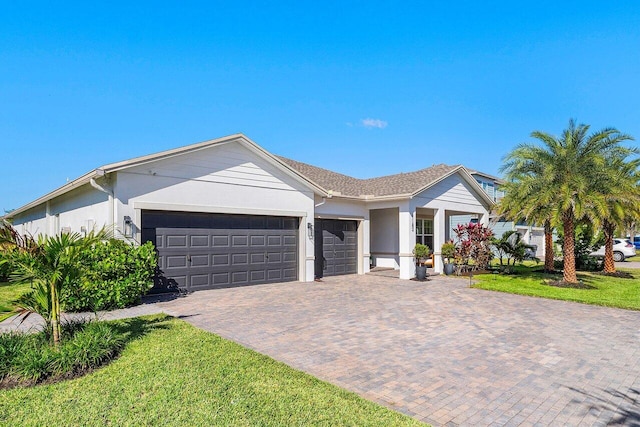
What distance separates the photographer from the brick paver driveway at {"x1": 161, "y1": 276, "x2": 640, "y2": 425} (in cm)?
407

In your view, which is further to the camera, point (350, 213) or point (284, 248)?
point (350, 213)

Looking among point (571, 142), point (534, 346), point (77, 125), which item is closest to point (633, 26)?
point (571, 142)

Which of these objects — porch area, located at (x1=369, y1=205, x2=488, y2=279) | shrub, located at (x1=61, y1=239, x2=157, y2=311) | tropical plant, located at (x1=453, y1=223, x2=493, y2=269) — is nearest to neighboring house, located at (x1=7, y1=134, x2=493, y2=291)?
porch area, located at (x1=369, y1=205, x2=488, y2=279)

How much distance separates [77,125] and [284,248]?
12655mm

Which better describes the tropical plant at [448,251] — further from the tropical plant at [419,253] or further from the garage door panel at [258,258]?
the garage door panel at [258,258]

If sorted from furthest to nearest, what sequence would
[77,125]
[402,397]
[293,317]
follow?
1. [77,125]
2. [293,317]
3. [402,397]

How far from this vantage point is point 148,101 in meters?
15.7

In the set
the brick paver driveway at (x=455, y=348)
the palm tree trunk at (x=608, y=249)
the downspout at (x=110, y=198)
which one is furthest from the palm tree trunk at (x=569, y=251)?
the downspout at (x=110, y=198)

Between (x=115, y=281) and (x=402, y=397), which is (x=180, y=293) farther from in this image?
(x=402, y=397)

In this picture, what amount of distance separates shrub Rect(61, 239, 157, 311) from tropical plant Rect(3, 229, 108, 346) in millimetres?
2696

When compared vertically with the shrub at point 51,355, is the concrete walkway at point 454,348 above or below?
below

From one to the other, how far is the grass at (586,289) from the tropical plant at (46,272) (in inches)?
483

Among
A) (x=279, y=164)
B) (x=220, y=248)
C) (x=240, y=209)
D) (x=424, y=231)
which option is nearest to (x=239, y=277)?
(x=220, y=248)

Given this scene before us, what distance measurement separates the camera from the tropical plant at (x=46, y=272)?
199 inches
